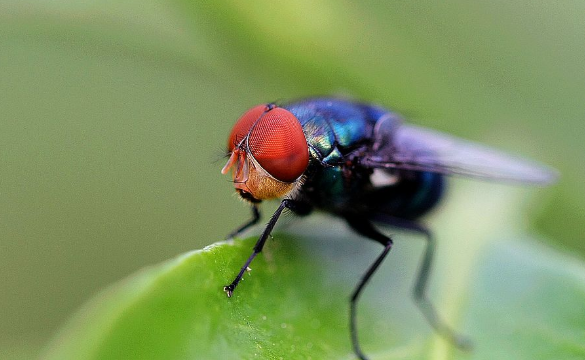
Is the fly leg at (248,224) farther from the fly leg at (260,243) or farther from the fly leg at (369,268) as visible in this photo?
the fly leg at (369,268)

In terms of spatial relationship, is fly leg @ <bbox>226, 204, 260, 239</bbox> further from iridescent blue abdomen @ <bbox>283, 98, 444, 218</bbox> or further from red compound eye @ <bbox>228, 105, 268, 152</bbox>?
red compound eye @ <bbox>228, 105, 268, 152</bbox>

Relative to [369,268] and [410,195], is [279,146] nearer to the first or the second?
[369,268]

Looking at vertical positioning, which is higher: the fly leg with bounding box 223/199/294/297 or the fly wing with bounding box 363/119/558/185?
the fly wing with bounding box 363/119/558/185

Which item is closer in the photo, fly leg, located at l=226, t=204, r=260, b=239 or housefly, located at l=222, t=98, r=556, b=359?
housefly, located at l=222, t=98, r=556, b=359

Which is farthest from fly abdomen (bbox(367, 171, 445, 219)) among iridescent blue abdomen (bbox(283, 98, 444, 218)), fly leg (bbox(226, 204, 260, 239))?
fly leg (bbox(226, 204, 260, 239))

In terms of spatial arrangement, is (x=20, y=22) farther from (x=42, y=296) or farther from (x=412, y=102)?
(x=42, y=296)

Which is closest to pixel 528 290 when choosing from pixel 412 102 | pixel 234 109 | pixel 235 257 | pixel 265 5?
pixel 412 102

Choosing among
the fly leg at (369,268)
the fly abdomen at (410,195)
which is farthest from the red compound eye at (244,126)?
the fly abdomen at (410,195)

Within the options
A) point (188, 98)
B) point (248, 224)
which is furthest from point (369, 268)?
point (188, 98)
